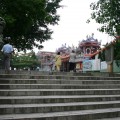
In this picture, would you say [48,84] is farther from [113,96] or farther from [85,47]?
[85,47]

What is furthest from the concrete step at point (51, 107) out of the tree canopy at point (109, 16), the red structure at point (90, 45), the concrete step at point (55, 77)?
the red structure at point (90, 45)

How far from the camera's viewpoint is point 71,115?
26.5 ft

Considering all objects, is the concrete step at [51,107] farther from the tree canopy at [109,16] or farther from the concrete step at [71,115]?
the tree canopy at [109,16]

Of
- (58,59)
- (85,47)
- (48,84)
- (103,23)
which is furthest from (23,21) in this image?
(85,47)

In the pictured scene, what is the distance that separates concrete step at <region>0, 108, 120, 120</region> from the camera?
24.4 ft

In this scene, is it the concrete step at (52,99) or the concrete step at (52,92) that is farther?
the concrete step at (52,92)

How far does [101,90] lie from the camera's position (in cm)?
1149

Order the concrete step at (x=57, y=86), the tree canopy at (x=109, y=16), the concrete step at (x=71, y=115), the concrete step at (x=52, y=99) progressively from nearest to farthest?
the concrete step at (x=71, y=115) < the concrete step at (x=52, y=99) < the concrete step at (x=57, y=86) < the tree canopy at (x=109, y=16)

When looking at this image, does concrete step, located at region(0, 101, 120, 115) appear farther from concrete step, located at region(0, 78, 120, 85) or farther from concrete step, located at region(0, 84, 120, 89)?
concrete step, located at region(0, 78, 120, 85)

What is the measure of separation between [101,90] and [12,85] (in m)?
3.27

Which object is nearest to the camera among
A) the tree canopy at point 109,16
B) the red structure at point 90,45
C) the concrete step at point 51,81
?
the concrete step at point 51,81

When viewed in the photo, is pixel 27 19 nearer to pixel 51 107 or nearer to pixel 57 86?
pixel 57 86

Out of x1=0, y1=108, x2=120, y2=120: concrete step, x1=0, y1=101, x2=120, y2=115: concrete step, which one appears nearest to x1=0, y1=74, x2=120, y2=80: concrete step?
x1=0, y1=101, x2=120, y2=115: concrete step

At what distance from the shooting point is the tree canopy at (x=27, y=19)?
23391 mm
